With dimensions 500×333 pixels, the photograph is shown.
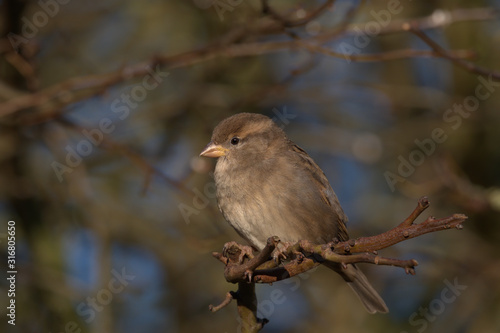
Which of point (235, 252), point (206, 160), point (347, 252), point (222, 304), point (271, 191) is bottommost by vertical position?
point (206, 160)

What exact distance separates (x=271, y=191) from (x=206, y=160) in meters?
1.54

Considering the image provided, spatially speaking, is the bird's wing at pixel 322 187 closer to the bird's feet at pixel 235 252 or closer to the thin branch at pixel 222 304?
the bird's feet at pixel 235 252

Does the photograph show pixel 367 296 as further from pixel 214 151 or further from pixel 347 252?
pixel 347 252

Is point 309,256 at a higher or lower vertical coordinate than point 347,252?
lower

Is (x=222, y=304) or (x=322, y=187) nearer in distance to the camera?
(x=222, y=304)

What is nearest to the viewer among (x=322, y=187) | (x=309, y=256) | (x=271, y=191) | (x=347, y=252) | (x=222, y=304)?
(x=347, y=252)

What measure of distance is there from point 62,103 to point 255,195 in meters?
1.89

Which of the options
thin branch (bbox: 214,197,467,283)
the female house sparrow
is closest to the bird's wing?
the female house sparrow

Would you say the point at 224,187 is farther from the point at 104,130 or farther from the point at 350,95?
the point at 350,95

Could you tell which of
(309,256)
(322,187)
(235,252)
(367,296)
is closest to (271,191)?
(322,187)

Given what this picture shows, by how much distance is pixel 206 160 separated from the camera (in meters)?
5.79

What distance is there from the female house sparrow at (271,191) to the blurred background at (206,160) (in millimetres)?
611

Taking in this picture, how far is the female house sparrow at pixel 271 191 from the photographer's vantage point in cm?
428

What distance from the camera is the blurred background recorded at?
5418 millimetres
